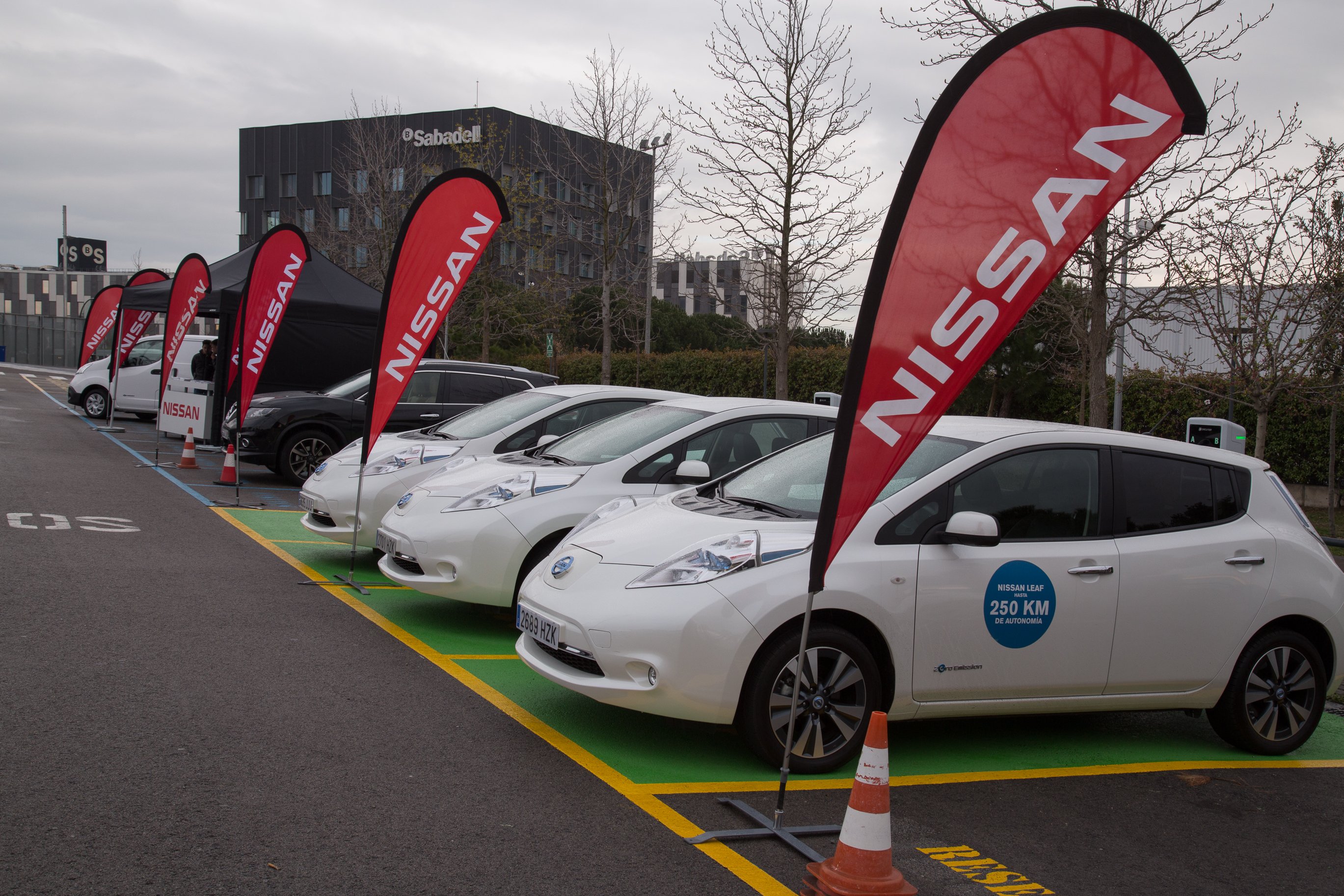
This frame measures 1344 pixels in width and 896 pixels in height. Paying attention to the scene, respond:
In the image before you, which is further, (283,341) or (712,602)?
(283,341)

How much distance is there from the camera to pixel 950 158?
3857mm

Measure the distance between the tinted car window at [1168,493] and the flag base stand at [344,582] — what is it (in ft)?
17.9

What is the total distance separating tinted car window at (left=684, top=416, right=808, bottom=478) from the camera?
7.49m

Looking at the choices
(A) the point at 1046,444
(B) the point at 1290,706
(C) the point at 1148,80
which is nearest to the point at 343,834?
(A) the point at 1046,444

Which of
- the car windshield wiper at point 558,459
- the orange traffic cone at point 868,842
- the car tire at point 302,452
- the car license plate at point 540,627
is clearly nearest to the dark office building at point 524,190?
the car tire at point 302,452

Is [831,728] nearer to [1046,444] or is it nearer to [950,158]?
[1046,444]

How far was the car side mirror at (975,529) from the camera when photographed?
15.3ft

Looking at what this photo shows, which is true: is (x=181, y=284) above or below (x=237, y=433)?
above

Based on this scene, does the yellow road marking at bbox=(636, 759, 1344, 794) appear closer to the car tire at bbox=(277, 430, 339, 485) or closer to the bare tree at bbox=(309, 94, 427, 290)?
the car tire at bbox=(277, 430, 339, 485)

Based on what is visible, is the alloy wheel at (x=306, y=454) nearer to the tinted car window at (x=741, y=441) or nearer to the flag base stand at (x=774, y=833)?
the tinted car window at (x=741, y=441)

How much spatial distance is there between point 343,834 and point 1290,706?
4711mm

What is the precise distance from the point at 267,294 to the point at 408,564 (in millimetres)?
7319

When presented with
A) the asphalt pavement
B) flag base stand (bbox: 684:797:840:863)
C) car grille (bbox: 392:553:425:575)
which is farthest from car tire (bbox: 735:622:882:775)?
car grille (bbox: 392:553:425:575)

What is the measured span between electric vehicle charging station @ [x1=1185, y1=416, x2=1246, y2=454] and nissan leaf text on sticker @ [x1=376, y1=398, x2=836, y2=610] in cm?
240
